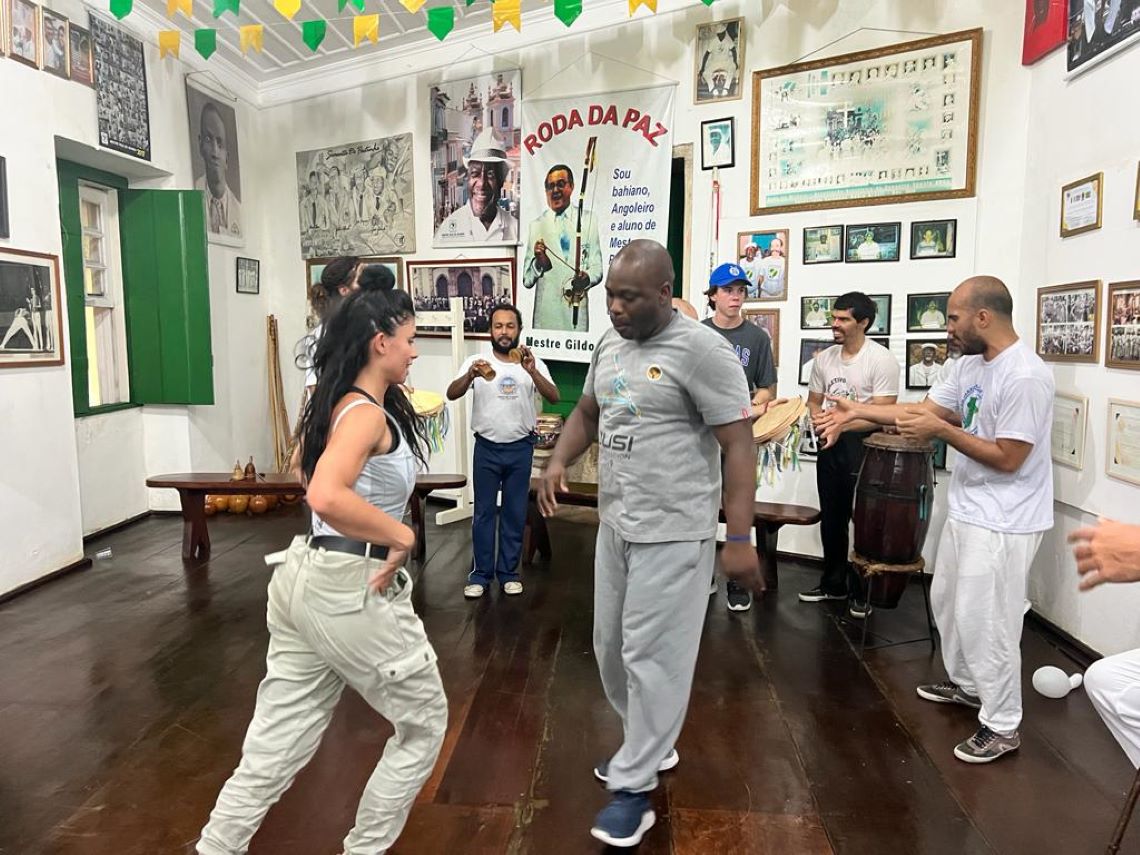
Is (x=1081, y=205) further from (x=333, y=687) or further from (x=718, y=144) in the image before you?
(x=333, y=687)

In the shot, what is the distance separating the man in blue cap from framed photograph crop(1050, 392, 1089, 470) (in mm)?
1278

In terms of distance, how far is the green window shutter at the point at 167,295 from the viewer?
5457 millimetres

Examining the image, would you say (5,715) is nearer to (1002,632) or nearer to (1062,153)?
(1002,632)

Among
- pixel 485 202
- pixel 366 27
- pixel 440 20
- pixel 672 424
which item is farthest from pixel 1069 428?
pixel 366 27

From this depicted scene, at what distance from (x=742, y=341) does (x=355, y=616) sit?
2.80 m

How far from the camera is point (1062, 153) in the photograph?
136 inches

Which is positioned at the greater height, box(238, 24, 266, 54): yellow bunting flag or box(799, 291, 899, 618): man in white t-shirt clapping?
box(238, 24, 266, 54): yellow bunting flag

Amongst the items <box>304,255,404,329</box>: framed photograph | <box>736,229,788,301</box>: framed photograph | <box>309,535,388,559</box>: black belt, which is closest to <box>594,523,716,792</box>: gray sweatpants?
<box>309,535,388,559</box>: black belt

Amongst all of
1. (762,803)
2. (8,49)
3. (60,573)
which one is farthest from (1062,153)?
(60,573)

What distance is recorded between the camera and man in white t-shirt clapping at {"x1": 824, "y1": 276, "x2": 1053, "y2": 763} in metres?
2.37

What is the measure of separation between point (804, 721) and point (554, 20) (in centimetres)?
473

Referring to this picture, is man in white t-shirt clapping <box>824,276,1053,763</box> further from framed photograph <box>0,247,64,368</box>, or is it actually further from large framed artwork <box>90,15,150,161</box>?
large framed artwork <box>90,15,150,161</box>

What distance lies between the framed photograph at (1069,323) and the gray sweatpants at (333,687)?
3141 mm

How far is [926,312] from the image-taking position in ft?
13.6
